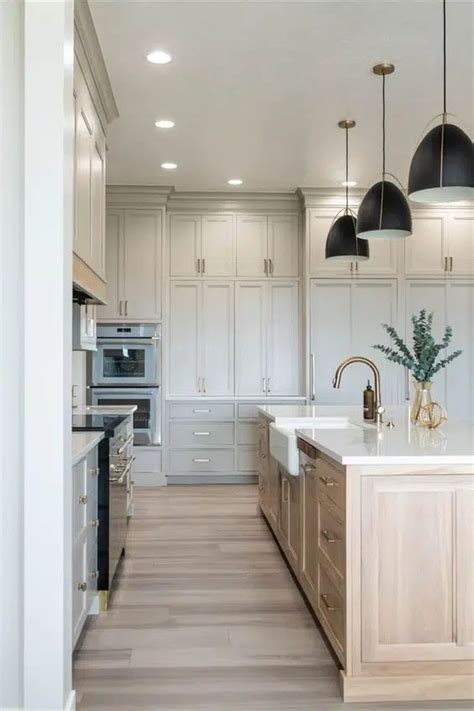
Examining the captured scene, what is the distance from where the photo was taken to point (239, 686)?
2.31 meters

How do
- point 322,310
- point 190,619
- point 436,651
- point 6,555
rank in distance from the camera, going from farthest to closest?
point 322,310 < point 190,619 < point 436,651 < point 6,555

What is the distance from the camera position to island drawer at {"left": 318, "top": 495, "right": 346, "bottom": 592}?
7.40 ft

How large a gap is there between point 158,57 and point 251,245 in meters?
3.05

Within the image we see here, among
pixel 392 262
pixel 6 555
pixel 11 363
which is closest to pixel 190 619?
pixel 6 555

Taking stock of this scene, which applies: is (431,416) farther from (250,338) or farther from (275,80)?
(250,338)

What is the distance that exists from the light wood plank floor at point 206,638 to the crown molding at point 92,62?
2.70 m

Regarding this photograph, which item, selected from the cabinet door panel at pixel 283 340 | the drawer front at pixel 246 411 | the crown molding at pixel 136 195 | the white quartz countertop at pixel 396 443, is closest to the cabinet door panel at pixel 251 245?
the cabinet door panel at pixel 283 340

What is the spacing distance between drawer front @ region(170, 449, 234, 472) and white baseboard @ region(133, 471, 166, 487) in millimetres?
146

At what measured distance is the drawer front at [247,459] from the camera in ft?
20.7

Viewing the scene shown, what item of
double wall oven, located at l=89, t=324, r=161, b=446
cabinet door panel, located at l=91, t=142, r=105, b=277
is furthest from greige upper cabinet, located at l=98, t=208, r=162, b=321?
cabinet door panel, located at l=91, t=142, r=105, b=277

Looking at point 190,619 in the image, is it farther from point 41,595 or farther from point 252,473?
point 252,473

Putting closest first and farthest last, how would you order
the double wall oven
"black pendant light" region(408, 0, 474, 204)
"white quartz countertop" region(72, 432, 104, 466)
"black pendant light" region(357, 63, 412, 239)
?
"white quartz countertop" region(72, 432, 104, 466) → "black pendant light" region(408, 0, 474, 204) → "black pendant light" region(357, 63, 412, 239) → the double wall oven

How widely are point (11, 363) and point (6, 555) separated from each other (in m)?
0.56

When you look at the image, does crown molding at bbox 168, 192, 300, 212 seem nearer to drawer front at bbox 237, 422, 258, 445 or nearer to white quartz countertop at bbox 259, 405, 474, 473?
drawer front at bbox 237, 422, 258, 445
